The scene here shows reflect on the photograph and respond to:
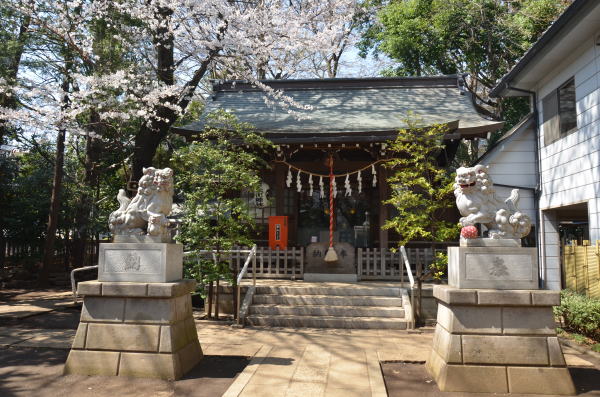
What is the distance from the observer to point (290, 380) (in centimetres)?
533

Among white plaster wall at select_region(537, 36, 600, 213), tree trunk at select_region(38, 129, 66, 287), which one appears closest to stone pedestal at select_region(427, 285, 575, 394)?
white plaster wall at select_region(537, 36, 600, 213)

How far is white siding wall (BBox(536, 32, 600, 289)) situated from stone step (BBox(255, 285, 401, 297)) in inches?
177

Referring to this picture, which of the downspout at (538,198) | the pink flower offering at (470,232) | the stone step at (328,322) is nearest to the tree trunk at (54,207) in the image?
the stone step at (328,322)

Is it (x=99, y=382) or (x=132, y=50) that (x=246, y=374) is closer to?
(x=99, y=382)

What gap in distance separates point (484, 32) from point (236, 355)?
1915 cm

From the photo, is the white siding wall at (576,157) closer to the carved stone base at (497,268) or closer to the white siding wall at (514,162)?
the white siding wall at (514,162)

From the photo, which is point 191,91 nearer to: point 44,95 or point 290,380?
point 44,95

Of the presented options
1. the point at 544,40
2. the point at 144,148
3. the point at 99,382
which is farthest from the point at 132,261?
the point at 544,40

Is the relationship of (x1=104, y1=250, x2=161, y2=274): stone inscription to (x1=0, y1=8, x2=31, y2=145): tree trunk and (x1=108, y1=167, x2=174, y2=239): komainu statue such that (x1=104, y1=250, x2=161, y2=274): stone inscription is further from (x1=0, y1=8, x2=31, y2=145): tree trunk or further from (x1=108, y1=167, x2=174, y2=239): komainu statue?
(x1=0, y1=8, x2=31, y2=145): tree trunk

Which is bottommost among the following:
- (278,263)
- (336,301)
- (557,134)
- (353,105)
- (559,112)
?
(336,301)

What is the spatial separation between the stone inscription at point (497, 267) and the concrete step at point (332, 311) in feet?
13.8

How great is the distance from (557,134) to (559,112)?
1.85 ft

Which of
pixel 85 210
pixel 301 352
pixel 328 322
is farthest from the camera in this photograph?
pixel 85 210

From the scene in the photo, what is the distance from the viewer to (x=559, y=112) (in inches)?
416
